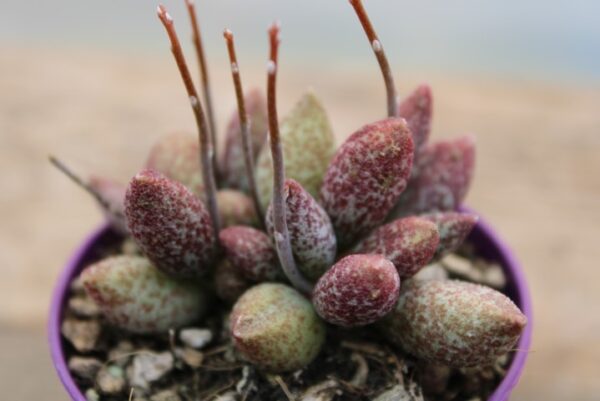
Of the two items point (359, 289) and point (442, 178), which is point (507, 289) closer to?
point (442, 178)

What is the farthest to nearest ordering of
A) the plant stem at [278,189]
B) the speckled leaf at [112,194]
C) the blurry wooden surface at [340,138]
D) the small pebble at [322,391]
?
the blurry wooden surface at [340,138]
the speckled leaf at [112,194]
the small pebble at [322,391]
the plant stem at [278,189]

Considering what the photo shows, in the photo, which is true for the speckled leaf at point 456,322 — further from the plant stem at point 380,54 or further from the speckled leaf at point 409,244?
the plant stem at point 380,54

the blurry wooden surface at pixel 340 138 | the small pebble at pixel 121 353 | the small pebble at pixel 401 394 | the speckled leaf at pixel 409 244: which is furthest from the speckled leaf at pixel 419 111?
the blurry wooden surface at pixel 340 138

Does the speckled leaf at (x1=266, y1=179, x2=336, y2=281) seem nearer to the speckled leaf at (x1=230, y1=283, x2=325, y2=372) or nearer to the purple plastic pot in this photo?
the speckled leaf at (x1=230, y1=283, x2=325, y2=372)

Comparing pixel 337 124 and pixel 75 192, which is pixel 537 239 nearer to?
pixel 337 124

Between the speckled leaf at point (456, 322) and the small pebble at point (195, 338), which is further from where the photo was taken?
the small pebble at point (195, 338)

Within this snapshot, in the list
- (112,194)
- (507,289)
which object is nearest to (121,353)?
(112,194)

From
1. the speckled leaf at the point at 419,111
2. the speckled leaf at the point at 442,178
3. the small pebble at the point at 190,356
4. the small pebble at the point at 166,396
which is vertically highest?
the speckled leaf at the point at 419,111
